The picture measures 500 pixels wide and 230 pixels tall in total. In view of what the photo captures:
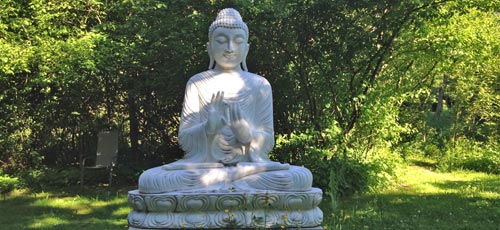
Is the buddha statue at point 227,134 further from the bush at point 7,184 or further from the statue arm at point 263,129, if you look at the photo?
the bush at point 7,184

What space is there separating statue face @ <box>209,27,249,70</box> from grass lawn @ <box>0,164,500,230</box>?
1.80 m

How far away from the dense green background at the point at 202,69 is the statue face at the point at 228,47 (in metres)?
1.80

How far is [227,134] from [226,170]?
0.43 meters

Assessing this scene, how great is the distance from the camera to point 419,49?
7340mm

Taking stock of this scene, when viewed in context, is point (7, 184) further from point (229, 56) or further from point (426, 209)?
point (426, 209)

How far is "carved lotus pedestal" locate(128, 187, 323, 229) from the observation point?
390 cm

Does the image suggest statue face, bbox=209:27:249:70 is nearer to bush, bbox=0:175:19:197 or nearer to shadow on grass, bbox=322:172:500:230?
shadow on grass, bbox=322:172:500:230

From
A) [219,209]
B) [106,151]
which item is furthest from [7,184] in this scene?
[219,209]

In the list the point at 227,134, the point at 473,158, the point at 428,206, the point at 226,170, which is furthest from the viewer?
the point at 473,158

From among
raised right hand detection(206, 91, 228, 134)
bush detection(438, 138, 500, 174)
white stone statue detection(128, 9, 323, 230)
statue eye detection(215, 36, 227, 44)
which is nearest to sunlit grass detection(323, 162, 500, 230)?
bush detection(438, 138, 500, 174)

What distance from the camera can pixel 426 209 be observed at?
6.36m

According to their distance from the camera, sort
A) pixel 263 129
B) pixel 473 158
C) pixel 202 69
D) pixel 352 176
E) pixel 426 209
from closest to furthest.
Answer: pixel 263 129 < pixel 426 209 < pixel 352 176 < pixel 202 69 < pixel 473 158

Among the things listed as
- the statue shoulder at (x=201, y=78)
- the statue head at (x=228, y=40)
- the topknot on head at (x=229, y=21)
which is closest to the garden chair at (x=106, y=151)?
the statue shoulder at (x=201, y=78)

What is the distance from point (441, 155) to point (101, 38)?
7114 mm
